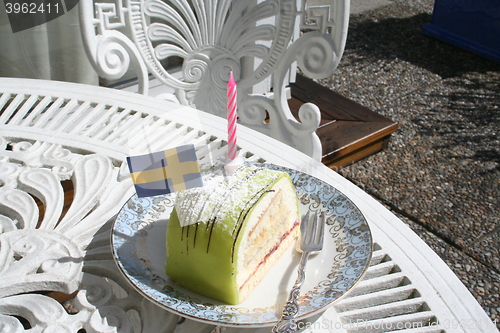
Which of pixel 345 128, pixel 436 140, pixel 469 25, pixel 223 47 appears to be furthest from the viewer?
pixel 469 25

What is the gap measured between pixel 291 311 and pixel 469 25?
164 inches

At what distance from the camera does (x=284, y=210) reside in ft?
2.64

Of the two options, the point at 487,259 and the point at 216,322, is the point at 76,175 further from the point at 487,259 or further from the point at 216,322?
the point at 487,259

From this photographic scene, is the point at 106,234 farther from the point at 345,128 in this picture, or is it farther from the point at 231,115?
the point at 345,128

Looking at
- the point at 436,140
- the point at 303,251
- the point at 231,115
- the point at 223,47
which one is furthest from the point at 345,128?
the point at 231,115

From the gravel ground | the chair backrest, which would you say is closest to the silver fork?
the chair backrest

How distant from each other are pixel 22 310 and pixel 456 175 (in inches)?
93.2

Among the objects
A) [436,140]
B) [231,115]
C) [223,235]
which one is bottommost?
[436,140]

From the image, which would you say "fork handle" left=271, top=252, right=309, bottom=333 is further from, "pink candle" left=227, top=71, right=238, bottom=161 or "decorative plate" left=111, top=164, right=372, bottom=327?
"pink candle" left=227, top=71, right=238, bottom=161

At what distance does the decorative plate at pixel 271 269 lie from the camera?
25.8 inches

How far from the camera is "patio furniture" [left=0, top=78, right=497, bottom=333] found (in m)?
0.74

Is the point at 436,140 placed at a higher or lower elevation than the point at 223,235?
lower

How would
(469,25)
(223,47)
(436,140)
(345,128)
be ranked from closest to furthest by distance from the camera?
(223,47) → (345,128) → (436,140) → (469,25)

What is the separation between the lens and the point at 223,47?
1.75 m
